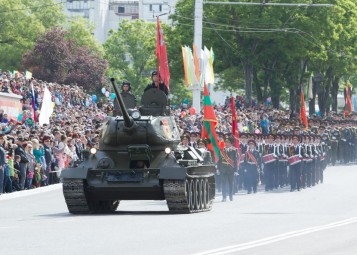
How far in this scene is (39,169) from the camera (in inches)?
1423

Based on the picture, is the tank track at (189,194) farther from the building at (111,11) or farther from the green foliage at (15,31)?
the building at (111,11)

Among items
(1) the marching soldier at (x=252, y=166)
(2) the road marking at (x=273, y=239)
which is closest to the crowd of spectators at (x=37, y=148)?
(1) the marching soldier at (x=252, y=166)

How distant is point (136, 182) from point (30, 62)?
8158 cm

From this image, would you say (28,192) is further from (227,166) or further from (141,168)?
(141,168)

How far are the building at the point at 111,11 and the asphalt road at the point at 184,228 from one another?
142361mm

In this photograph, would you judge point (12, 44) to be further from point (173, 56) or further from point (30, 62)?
point (173, 56)

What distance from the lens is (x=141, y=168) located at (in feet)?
89.7

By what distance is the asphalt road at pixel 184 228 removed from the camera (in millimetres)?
17922

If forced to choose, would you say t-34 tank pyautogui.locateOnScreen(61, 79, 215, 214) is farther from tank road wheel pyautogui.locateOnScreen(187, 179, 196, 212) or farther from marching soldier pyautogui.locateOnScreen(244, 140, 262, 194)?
marching soldier pyautogui.locateOnScreen(244, 140, 262, 194)

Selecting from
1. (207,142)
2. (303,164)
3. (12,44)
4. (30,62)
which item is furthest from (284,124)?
(12,44)

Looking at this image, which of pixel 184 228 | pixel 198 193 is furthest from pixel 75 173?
pixel 184 228

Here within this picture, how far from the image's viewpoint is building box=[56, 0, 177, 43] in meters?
178

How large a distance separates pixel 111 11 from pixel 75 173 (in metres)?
158

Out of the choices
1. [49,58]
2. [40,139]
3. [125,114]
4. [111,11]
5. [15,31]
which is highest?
[111,11]
